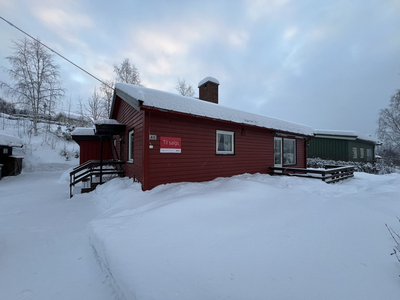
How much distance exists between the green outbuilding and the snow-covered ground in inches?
561

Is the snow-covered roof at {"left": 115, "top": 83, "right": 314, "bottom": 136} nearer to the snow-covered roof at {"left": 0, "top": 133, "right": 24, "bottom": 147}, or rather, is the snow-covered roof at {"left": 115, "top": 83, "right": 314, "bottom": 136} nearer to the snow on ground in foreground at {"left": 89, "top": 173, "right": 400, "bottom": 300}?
the snow on ground in foreground at {"left": 89, "top": 173, "right": 400, "bottom": 300}

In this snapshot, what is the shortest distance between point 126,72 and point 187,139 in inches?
785

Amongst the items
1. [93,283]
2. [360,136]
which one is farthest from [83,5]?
[360,136]

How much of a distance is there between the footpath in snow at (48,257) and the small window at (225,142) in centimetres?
489

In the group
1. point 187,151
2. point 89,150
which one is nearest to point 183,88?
point 89,150

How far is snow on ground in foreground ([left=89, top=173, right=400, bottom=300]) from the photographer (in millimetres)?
1805

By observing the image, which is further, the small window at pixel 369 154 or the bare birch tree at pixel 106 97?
the bare birch tree at pixel 106 97

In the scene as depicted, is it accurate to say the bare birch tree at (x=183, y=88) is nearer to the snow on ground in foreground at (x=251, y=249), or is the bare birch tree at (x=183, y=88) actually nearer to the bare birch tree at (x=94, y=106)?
the bare birch tree at (x=94, y=106)

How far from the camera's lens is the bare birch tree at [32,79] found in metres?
18.0

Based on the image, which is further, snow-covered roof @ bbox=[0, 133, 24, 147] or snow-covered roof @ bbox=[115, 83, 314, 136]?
snow-covered roof @ bbox=[0, 133, 24, 147]

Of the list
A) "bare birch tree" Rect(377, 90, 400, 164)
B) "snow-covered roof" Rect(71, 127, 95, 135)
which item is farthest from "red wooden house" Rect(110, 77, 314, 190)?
"bare birch tree" Rect(377, 90, 400, 164)

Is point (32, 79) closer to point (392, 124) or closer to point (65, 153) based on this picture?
point (65, 153)

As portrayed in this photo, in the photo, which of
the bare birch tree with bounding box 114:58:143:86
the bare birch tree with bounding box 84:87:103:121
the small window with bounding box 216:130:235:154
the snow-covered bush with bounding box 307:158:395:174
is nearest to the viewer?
the small window with bounding box 216:130:235:154

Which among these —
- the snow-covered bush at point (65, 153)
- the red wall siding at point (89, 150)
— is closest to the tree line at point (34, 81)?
the snow-covered bush at point (65, 153)
